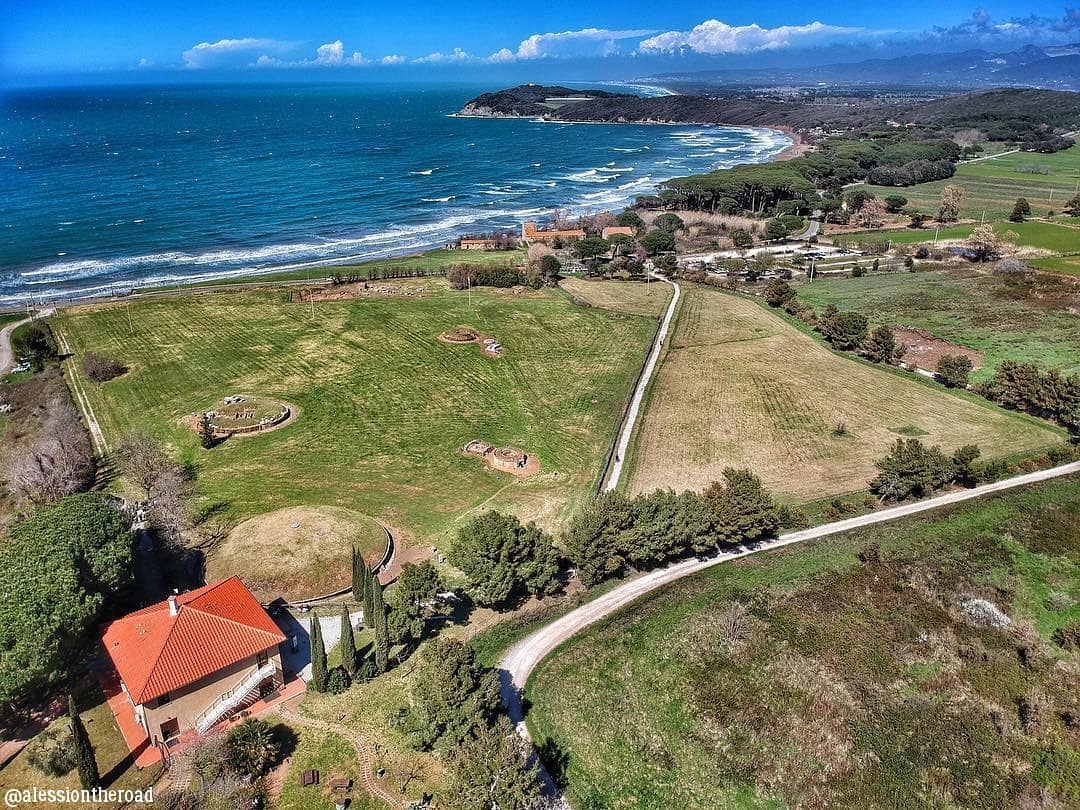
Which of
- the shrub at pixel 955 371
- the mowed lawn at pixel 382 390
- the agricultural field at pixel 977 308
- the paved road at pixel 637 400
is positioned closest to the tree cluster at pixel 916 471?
the paved road at pixel 637 400

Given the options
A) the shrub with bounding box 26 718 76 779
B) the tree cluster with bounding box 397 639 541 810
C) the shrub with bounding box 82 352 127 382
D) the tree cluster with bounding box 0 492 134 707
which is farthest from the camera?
the shrub with bounding box 82 352 127 382

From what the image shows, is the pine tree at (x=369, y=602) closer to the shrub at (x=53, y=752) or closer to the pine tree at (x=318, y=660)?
the pine tree at (x=318, y=660)

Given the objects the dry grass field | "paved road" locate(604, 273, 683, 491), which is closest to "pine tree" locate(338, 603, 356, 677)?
"paved road" locate(604, 273, 683, 491)

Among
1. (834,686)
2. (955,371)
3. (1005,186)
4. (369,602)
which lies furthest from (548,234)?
(1005,186)

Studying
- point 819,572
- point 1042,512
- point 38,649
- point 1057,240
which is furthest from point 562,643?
point 1057,240

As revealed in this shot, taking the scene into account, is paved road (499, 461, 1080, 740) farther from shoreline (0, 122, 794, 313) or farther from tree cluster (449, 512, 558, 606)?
shoreline (0, 122, 794, 313)

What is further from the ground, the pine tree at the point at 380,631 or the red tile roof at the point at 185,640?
the red tile roof at the point at 185,640
